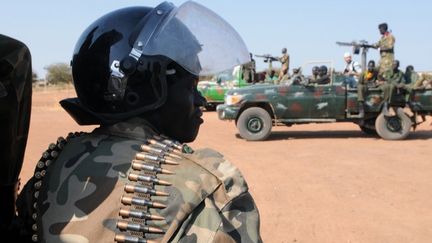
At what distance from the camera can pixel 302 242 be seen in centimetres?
449

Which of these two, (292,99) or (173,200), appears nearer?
(173,200)

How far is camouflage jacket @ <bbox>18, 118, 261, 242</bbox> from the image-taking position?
4.23 feet

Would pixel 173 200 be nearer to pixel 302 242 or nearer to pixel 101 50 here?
pixel 101 50

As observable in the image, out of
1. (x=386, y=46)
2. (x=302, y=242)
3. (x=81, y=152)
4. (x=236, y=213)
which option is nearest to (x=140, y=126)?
(x=81, y=152)

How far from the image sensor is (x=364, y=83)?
38.7ft

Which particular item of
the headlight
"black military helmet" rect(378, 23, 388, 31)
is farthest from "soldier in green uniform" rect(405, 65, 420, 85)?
the headlight

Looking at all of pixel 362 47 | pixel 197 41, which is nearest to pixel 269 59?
pixel 362 47

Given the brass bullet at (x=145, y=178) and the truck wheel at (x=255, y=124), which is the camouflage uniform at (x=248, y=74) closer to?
the truck wheel at (x=255, y=124)

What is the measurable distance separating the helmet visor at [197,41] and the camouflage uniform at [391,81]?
34.3 feet

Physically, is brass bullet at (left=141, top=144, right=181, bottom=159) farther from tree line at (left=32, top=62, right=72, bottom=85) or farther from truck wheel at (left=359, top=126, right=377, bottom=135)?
tree line at (left=32, top=62, right=72, bottom=85)

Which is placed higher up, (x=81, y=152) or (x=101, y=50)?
(x=101, y=50)

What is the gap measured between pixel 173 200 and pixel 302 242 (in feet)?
11.2

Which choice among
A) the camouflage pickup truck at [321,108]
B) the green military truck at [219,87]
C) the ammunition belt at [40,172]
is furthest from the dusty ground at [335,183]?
the green military truck at [219,87]

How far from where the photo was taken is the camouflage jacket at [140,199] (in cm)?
129
